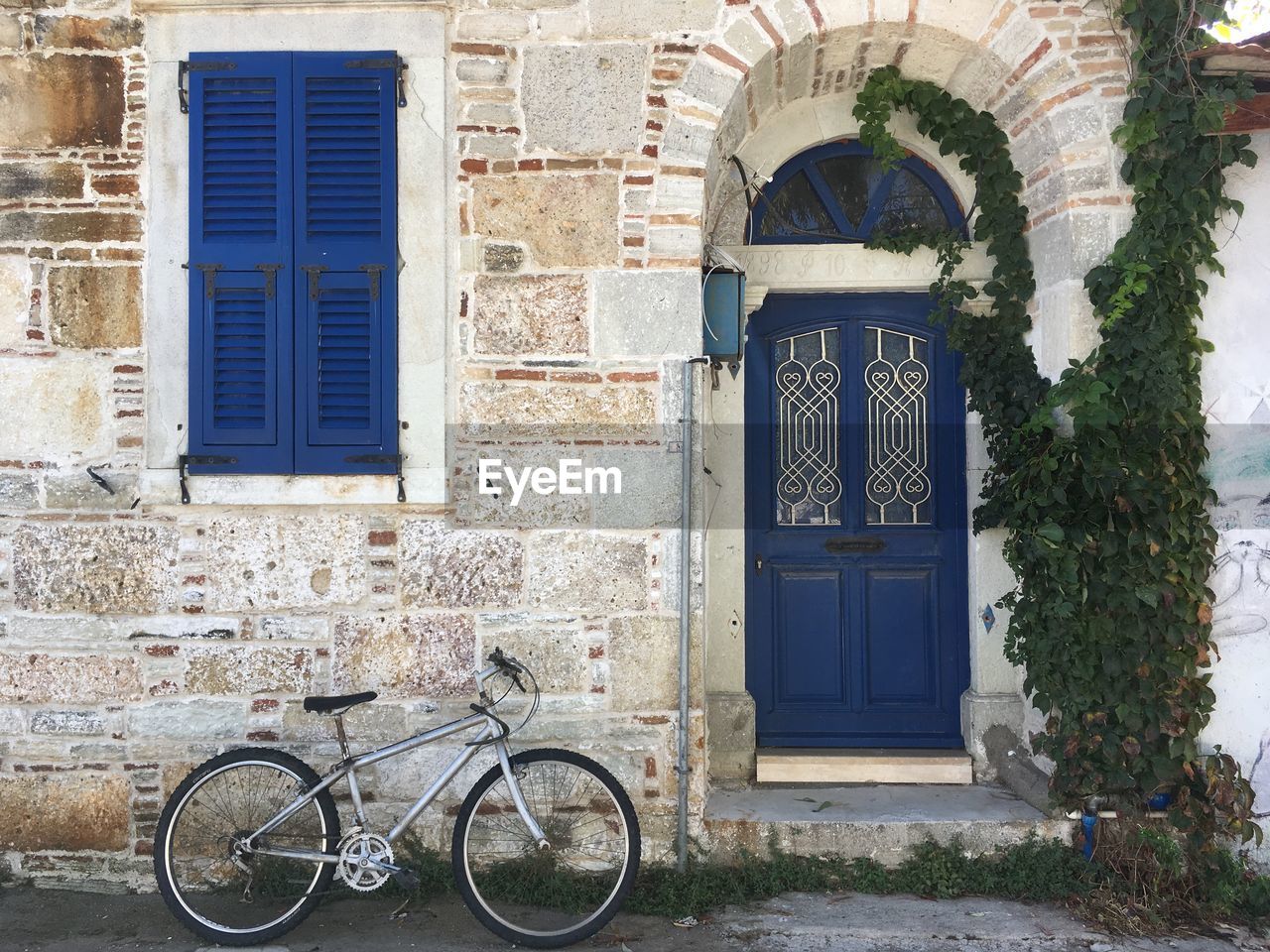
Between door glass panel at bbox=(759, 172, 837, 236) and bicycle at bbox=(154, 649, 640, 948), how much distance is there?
8.35 feet

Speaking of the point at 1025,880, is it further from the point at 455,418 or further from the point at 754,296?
the point at 455,418

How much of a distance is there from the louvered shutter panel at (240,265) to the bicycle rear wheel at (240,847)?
1311 mm

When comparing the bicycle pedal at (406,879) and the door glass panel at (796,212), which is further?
the door glass panel at (796,212)

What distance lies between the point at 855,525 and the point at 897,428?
0.53m

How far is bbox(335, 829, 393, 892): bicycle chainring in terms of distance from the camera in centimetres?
411

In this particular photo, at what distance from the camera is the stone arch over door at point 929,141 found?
15.0 ft

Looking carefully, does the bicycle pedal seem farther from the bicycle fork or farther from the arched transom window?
the arched transom window

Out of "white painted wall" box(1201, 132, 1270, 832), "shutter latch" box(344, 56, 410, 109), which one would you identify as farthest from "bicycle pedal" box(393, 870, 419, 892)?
"white painted wall" box(1201, 132, 1270, 832)

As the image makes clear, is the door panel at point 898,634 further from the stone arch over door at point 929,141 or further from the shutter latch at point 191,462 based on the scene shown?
the shutter latch at point 191,462

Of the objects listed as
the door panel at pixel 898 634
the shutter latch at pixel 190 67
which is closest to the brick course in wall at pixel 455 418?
the shutter latch at pixel 190 67

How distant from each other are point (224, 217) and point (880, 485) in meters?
3.32

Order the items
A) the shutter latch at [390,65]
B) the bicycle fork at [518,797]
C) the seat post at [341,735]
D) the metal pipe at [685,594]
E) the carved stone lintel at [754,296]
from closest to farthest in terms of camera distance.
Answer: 1. the bicycle fork at [518,797]
2. the seat post at [341,735]
3. the metal pipe at [685,594]
4. the shutter latch at [390,65]
5. the carved stone lintel at [754,296]

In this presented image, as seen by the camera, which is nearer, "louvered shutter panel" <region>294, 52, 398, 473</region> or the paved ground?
the paved ground

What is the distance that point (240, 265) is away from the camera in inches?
184
